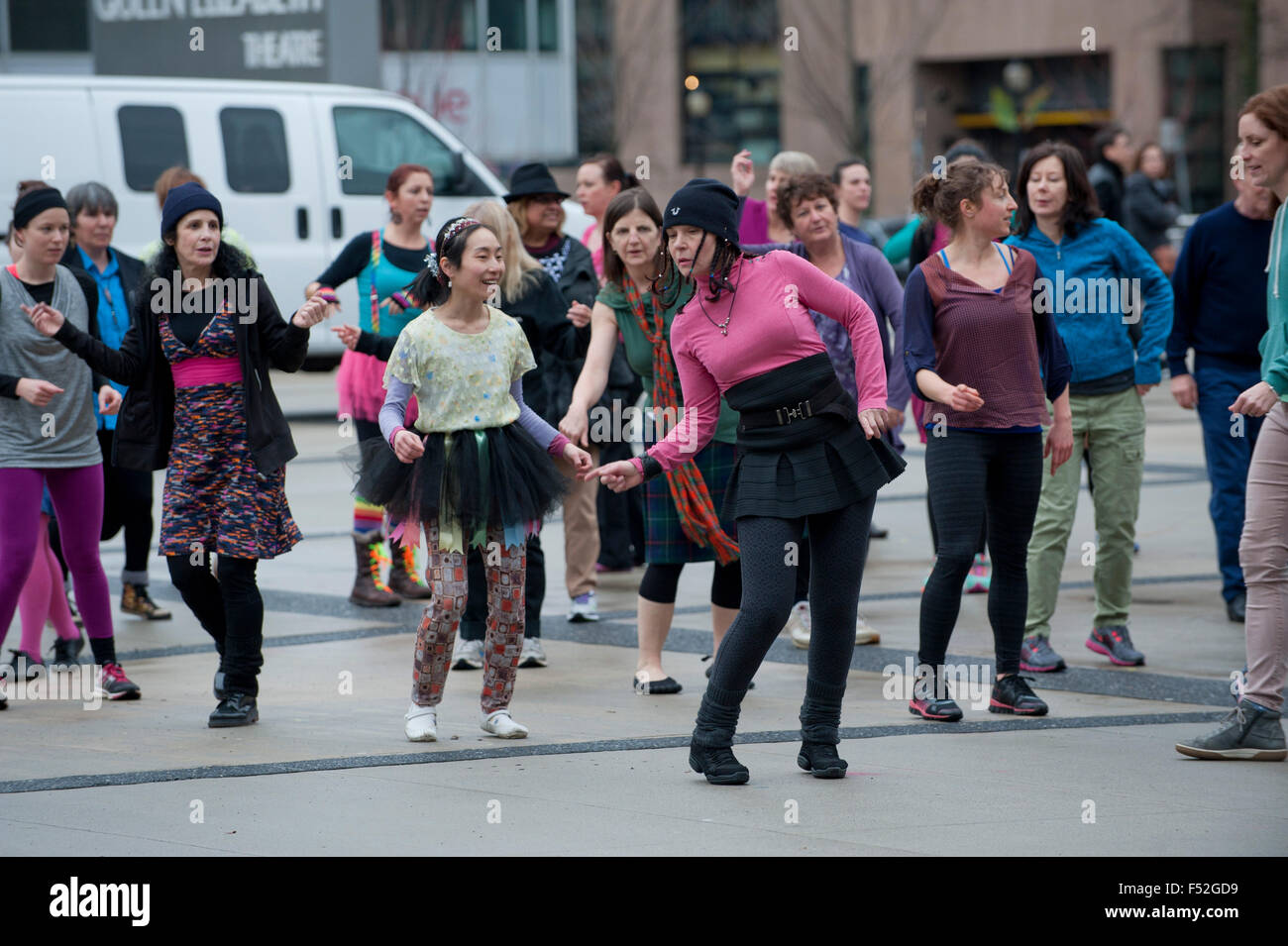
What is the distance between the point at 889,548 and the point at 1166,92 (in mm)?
35931

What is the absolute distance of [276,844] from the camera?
480cm

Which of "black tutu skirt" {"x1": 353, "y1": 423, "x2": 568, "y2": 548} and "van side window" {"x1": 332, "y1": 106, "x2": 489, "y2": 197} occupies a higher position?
"van side window" {"x1": 332, "y1": 106, "x2": 489, "y2": 197}

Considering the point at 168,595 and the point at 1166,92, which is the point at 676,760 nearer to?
the point at 168,595

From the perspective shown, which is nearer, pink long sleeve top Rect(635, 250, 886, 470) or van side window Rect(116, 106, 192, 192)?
pink long sleeve top Rect(635, 250, 886, 470)

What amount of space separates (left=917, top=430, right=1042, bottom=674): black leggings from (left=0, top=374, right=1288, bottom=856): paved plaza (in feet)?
1.09

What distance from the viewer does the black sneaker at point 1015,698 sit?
6406 mm

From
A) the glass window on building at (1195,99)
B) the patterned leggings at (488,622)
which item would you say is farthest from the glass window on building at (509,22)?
the patterned leggings at (488,622)

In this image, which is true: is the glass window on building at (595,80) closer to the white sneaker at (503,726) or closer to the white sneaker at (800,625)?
the white sneaker at (800,625)

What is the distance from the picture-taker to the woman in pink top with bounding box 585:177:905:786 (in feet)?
17.9

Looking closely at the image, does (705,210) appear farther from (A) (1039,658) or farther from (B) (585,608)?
(B) (585,608)

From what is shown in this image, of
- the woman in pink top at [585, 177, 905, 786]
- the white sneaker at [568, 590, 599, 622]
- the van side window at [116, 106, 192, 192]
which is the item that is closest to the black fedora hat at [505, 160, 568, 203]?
the white sneaker at [568, 590, 599, 622]

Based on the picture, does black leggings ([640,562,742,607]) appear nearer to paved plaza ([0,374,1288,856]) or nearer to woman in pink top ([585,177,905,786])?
paved plaza ([0,374,1288,856])

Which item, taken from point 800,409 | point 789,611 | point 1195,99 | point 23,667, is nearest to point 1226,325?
point 800,409
